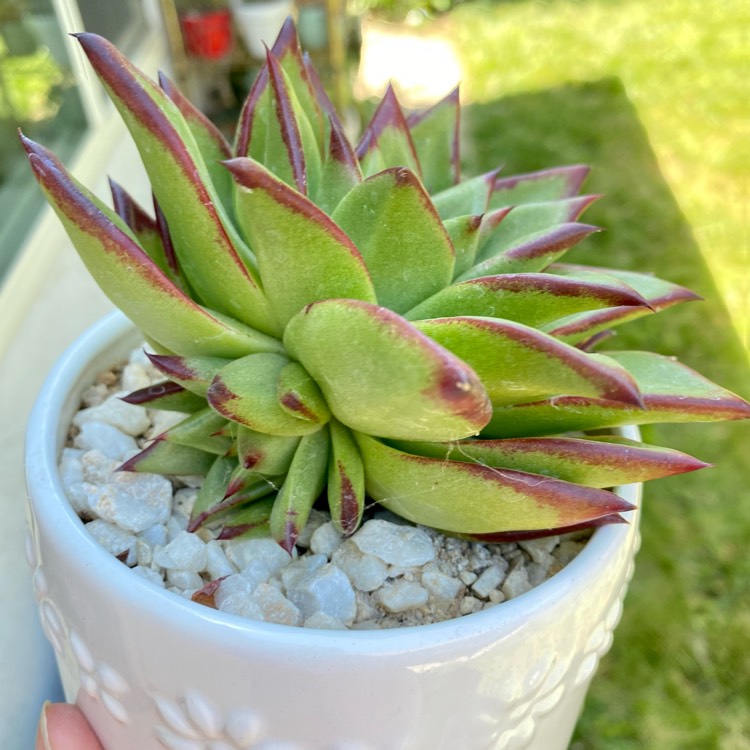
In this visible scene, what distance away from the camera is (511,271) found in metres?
0.53

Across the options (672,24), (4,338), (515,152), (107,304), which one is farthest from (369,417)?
(672,24)

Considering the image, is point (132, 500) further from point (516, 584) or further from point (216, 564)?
point (516, 584)

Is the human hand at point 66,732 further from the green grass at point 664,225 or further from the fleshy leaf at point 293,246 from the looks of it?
the green grass at point 664,225

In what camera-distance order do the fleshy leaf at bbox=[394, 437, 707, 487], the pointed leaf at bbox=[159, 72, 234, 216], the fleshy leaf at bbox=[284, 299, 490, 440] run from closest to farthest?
the fleshy leaf at bbox=[284, 299, 490, 440], the fleshy leaf at bbox=[394, 437, 707, 487], the pointed leaf at bbox=[159, 72, 234, 216]

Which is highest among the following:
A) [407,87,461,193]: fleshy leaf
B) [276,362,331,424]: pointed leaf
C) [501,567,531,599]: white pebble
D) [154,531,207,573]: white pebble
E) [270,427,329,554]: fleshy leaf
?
[407,87,461,193]: fleshy leaf

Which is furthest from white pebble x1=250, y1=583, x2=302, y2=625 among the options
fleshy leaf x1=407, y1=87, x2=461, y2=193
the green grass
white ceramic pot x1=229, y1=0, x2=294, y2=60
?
white ceramic pot x1=229, y1=0, x2=294, y2=60

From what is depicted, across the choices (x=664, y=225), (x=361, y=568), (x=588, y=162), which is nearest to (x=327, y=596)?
(x=361, y=568)

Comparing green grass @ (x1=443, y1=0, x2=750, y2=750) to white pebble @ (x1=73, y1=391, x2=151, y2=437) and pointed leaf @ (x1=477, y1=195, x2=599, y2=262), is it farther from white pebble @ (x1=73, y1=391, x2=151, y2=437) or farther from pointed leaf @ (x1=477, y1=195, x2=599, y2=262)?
white pebble @ (x1=73, y1=391, x2=151, y2=437)

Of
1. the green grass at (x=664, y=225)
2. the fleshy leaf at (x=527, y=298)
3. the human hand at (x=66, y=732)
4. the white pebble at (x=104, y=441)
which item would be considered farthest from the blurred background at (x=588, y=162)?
the fleshy leaf at (x=527, y=298)

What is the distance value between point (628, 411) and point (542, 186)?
0.24 metres

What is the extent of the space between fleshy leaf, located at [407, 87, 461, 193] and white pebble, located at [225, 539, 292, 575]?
0.32m

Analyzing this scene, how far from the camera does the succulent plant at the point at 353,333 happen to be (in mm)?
411

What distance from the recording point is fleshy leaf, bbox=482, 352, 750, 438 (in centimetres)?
50

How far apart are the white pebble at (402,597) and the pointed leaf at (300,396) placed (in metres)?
0.12
